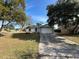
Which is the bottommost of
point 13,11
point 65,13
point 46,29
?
point 46,29

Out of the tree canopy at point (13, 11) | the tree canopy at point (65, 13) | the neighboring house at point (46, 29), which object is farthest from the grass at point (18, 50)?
the neighboring house at point (46, 29)

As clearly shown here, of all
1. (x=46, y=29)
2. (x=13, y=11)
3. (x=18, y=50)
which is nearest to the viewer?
(x=18, y=50)

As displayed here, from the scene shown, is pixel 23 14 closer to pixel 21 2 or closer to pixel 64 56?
pixel 21 2

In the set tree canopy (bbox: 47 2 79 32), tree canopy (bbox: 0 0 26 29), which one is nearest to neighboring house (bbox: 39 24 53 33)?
tree canopy (bbox: 47 2 79 32)

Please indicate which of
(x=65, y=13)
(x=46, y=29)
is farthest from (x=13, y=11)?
(x=46, y=29)

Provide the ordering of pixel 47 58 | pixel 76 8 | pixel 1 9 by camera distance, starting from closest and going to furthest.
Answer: pixel 47 58 < pixel 1 9 < pixel 76 8

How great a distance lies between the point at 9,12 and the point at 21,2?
3071 millimetres

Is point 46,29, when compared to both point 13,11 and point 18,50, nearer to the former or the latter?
point 13,11

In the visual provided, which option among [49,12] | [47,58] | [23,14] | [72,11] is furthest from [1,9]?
[47,58]

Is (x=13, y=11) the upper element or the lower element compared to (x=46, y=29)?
upper

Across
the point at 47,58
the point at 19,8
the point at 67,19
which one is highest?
the point at 19,8

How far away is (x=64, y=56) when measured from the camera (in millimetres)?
10477

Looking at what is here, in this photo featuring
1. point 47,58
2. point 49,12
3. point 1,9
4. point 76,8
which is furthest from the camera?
point 49,12

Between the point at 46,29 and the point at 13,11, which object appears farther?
the point at 46,29
